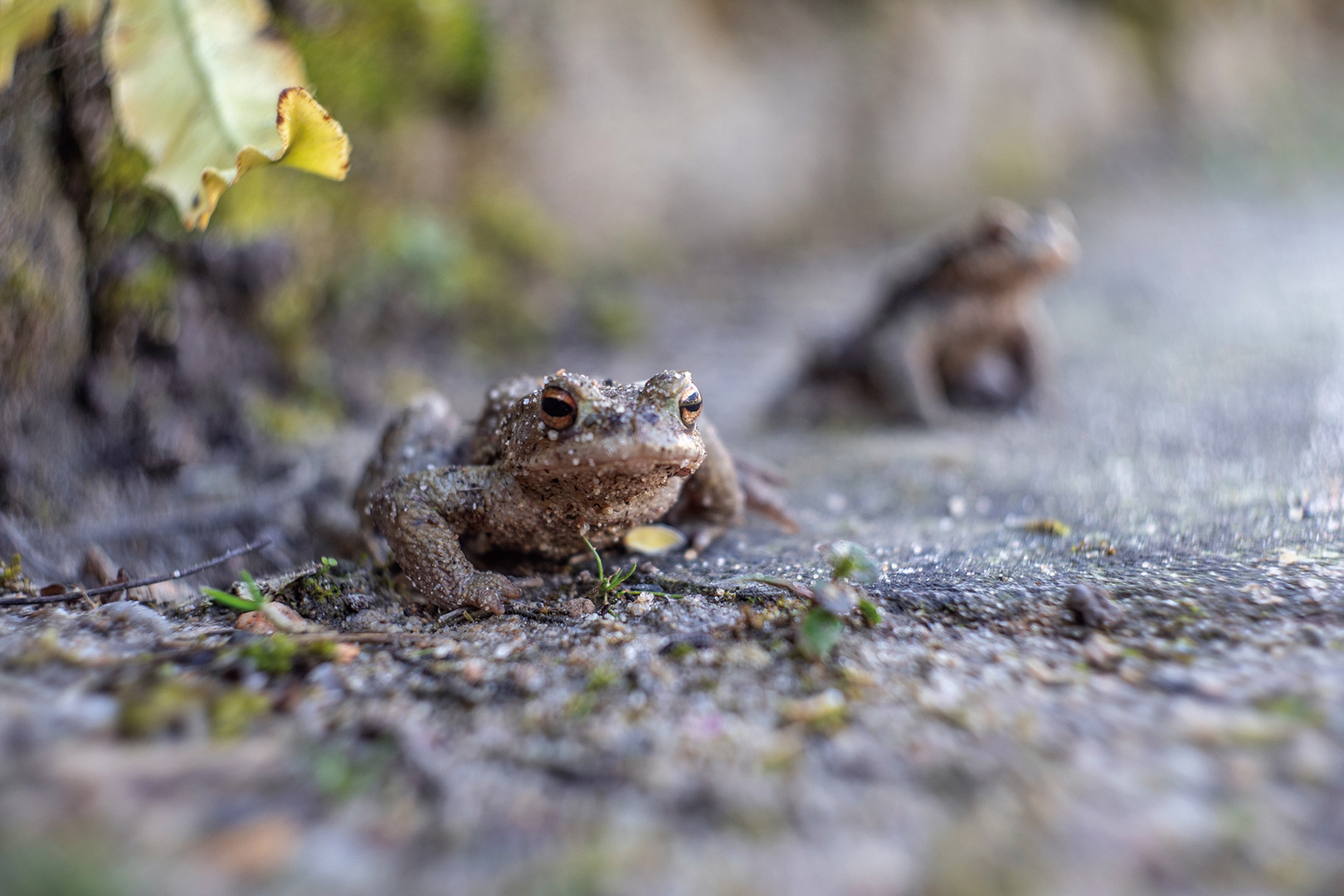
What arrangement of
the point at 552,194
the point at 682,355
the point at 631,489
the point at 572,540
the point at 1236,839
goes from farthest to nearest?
the point at 552,194 < the point at 682,355 < the point at 572,540 < the point at 631,489 < the point at 1236,839

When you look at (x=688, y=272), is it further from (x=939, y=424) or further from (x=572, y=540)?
(x=572, y=540)

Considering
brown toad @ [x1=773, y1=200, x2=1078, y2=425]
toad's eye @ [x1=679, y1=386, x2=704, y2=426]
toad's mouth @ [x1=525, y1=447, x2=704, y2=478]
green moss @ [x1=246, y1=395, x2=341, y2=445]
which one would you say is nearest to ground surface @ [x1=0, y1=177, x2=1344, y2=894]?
toad's mouth @ [x1=525, y1=447, x2=704, y2=478]

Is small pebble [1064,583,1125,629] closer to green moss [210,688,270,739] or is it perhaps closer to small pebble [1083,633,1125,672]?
small pebble [1083,633,1125,672]

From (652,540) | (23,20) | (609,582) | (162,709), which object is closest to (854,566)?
(609,582)

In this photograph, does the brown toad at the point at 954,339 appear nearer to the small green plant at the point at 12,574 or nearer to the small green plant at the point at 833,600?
the small green plant at the point at 833,600

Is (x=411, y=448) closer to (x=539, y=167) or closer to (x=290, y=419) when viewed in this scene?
(x=290, y=419)

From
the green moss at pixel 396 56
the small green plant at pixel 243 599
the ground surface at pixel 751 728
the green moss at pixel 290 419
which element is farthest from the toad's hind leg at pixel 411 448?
the green moss at pixel 396 56

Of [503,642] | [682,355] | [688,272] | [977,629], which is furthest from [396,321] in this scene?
[977,629]
